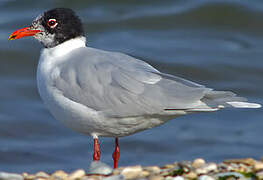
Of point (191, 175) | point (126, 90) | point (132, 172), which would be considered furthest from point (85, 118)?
point (191, 175)

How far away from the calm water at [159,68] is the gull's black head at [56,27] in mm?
2014

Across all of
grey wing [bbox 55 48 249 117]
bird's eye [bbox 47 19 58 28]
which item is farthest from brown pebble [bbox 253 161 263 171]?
bird's eye [bbox 47 19 58 28]

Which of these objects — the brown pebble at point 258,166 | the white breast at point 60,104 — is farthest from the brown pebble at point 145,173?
the white breast at point 60,104

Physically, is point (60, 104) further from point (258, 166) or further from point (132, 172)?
point (258, 166)

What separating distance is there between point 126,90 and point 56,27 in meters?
1.12

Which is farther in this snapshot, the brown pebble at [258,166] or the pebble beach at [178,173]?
the brown pebble at [258,166]

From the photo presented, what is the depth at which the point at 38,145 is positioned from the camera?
323 inches

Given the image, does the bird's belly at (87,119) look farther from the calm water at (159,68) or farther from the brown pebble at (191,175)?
the calm water at (159,68)

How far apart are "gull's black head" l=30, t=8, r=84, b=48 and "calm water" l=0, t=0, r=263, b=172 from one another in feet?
6.61

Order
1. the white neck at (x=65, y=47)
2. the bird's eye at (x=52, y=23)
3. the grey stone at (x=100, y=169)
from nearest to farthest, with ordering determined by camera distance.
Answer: the grey stone at (x=100, y=169)
the white neck at (x=65, y=47)
the bird's eye at (x=52, y=23)

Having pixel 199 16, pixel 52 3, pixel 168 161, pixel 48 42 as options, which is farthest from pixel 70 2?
pixel 48 42

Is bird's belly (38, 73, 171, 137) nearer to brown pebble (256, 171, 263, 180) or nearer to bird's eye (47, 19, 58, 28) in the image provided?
bird's eye (47, 19, 58, 28)

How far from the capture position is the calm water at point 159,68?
312 inches

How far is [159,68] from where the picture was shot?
10.4 m
